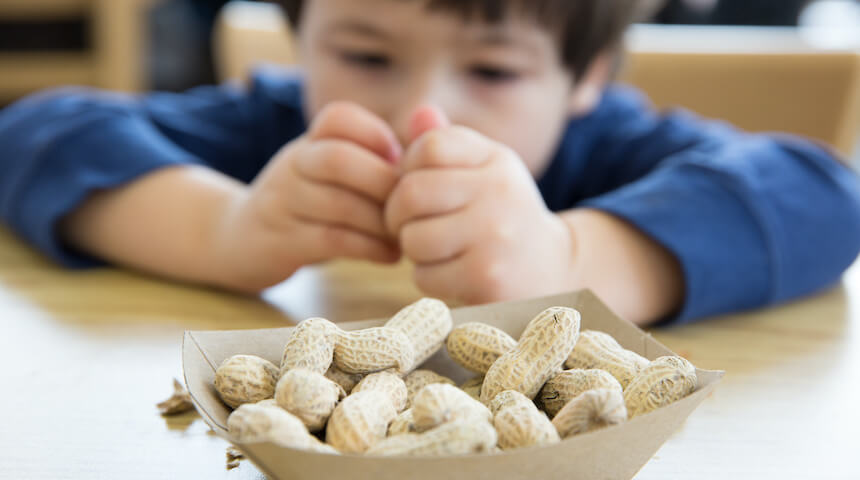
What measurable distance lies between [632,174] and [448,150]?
385 millimetres

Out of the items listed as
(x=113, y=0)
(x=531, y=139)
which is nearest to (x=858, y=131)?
(x=531, y=139)

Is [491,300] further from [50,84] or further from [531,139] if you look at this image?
[50,84]

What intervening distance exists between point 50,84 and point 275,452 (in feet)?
8.19

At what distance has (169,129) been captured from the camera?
92 cm

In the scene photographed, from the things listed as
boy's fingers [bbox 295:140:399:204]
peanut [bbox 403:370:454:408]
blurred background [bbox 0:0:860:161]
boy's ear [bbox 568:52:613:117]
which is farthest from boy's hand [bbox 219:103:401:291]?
blurred background [bbox 0:0:860:161]

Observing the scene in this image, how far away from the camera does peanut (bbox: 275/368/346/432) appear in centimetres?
30

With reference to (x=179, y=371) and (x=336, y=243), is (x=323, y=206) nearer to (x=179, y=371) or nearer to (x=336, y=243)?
(x=336, y=243)

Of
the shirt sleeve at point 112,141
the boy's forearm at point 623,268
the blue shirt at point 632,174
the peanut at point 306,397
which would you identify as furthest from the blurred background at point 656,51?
the peanut at point 306,397

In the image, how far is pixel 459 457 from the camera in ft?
0.82

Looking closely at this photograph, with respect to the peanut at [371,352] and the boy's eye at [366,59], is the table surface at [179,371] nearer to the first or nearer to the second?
the peanut at [371,352]

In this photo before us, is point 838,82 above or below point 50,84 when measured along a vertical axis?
above

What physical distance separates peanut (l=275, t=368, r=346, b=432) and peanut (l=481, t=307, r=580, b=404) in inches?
3.0

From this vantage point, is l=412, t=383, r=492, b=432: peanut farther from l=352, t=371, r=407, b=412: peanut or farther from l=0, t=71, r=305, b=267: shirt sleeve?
l=0, t=71, r=305, b=267: shirt sleeve

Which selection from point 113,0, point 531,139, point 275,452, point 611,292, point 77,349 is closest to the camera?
point 275,452
